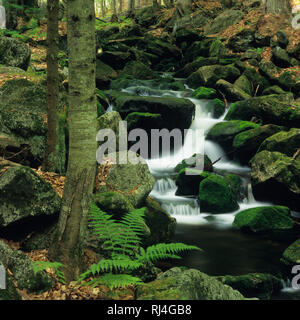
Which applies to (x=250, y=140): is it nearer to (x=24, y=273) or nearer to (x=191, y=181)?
(x=191, y=181)

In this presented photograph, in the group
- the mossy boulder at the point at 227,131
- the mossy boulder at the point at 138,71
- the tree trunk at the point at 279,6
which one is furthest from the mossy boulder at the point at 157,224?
the tree trunk at the point at 279,6

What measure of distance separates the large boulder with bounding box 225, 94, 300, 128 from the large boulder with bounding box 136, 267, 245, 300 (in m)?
7.93

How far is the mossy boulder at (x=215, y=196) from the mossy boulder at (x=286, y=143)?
1820 millimetres

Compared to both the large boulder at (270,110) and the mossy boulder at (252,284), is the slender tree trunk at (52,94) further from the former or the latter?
the large boulder at (270,110)

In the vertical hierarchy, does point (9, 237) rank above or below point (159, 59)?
below

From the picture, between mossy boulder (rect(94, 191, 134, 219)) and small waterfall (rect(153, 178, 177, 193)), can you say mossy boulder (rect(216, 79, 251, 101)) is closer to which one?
small waterfall (rect(153, 178, 177, 193))

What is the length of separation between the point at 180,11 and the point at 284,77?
39.0 ft

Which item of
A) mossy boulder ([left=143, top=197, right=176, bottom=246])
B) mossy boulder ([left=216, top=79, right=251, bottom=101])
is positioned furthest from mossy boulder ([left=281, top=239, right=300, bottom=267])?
mossy boulder ([left=216, top=79, right=251, bottom=101])

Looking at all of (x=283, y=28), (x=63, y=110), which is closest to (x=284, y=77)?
(x=283, y=28)

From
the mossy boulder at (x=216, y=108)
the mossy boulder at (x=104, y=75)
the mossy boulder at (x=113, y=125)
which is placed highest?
the mossy boulder at (x=104, y=75)

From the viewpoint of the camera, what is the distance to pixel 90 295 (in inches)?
146

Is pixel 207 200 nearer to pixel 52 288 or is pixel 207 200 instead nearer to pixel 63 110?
pixel 63 110

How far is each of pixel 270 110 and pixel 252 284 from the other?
7030 mm

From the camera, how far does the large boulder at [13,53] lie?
952cm
